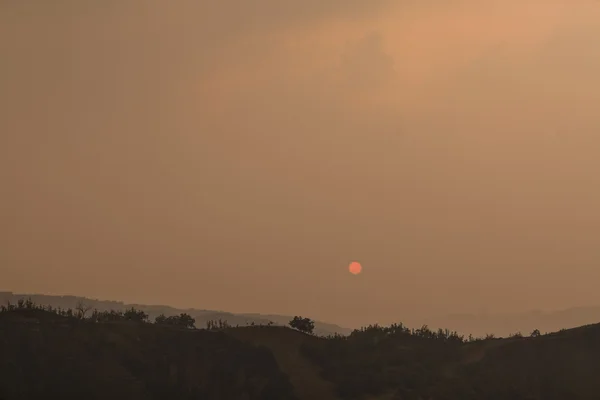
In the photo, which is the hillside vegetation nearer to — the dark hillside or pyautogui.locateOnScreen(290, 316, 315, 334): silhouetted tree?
the dark hillside

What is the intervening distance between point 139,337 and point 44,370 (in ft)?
18.8

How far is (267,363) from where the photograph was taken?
115 feet

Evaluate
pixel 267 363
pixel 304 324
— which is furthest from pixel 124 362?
pixel 304 324

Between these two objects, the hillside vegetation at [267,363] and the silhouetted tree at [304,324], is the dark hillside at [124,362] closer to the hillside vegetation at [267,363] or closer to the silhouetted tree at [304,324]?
the hillside vegetation at [267,363]

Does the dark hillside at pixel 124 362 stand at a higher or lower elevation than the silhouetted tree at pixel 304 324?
lower

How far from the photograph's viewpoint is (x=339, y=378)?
34.9m

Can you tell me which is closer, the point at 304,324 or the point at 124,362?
the point at 124,362

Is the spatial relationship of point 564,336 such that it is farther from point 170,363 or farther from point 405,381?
point 170,363

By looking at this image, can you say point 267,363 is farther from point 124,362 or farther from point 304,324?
point 304,324

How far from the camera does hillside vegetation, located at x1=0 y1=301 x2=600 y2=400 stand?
97.0 ft

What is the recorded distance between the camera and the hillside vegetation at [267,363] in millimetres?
29578

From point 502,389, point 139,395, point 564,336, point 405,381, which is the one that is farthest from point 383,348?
point 139,395

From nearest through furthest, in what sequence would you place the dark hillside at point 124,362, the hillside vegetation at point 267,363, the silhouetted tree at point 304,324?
the dark hillside at point 124,362 → the hillside vegetation at point 267,363 → the silhouetted tree at point 304,324

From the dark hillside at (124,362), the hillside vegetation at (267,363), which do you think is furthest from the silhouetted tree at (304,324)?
the dark hillside at (124,362)
